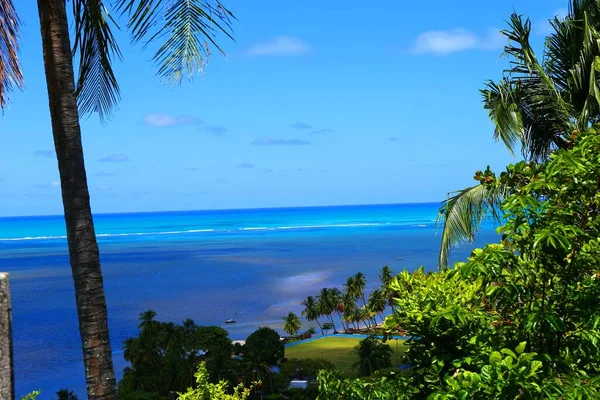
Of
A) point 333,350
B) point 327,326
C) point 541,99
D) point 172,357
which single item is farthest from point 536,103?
point 327,326

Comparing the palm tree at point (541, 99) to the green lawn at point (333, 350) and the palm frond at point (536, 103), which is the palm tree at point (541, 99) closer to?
the palm frond at point (536, 103)

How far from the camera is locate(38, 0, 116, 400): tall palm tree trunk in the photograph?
23.4 feet

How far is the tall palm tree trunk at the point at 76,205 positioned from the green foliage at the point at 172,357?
94.8 feet

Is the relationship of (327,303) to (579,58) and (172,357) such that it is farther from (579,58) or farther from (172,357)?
(579,58)

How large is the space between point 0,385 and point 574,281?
4.57m

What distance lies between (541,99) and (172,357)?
30.6 m

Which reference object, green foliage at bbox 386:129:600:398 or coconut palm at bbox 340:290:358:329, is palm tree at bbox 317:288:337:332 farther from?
green foliage at bbox 386:129:600:398

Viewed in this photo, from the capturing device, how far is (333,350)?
195 feet

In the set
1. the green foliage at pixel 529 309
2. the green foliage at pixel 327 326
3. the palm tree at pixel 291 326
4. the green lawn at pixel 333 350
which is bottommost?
the green foliage at pixel 327 326

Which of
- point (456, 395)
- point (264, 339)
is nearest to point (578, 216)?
point (456, 395)

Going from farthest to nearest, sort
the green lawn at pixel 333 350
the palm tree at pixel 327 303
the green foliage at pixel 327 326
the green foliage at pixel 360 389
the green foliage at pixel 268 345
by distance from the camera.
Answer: the green foliage at pixel 327 326
the palm tree at pixel 327 303
the green lawn at pixel 333 350
the green foliage at pixel 268 345
the green foliage at pixel 360 389

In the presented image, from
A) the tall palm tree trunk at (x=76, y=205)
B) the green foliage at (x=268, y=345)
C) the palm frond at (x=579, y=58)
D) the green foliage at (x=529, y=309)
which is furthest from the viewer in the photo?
the green foliage at (x=268, y=345)

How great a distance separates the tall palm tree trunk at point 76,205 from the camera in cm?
714

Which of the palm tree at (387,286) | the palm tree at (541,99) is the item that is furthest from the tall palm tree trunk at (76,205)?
the palm tree at (541,99)
